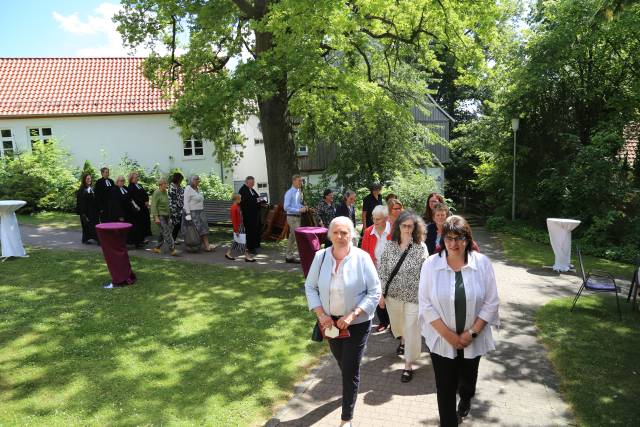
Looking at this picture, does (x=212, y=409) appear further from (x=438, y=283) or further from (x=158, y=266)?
(x=158, y=266)

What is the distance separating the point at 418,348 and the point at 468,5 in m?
9.98

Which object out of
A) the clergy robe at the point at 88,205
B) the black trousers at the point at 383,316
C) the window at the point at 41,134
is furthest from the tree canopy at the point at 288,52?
the window at the point at 41,134

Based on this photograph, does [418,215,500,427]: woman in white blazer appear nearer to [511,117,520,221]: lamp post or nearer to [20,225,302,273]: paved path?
[20,225,302,273]: paved path

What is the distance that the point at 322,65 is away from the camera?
12.3 meters

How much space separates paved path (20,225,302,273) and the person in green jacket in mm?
295

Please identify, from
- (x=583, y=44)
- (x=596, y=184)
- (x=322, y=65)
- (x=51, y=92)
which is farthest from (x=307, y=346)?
(x=51, y=92)

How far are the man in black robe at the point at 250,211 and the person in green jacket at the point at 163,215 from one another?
67.5 inches

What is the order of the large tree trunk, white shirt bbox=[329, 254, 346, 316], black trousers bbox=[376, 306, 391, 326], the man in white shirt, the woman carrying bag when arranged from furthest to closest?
the large tree trunk < the woman carrying bag < the man in white shirt < black trousers bbox=[376, 306, 391, 326] < white shirt bbox=[329, 254, 346, 316]

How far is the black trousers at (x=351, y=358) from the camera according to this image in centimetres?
455

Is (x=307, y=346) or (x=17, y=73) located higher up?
(x=17, y=73)

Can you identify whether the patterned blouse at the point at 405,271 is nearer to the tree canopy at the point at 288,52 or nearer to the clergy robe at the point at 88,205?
the tree canopy at the point at 288,52

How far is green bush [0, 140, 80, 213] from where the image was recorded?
63.1 feet

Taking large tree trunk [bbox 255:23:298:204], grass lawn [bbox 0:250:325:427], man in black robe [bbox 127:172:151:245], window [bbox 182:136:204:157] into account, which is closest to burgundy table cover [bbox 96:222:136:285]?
grass lawn [bbox 0:250:325:427]

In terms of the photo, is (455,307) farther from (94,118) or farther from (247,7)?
(94,118)
